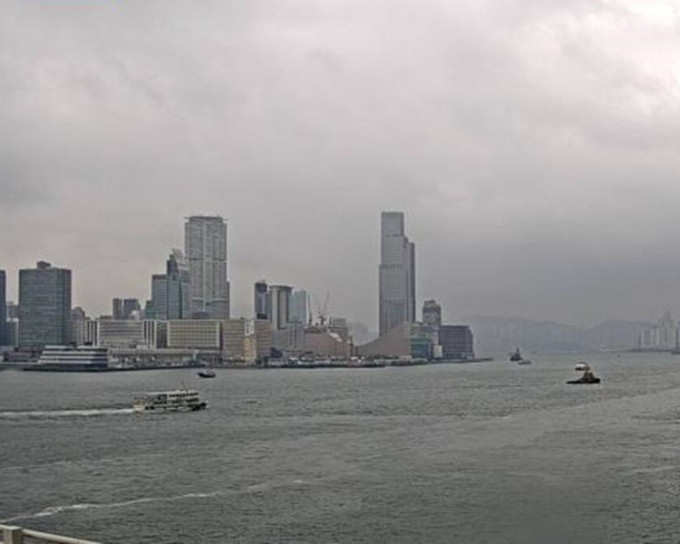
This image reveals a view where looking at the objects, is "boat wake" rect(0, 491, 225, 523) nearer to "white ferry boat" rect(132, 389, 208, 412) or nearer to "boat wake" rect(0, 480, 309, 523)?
"boat wake" rect(0, 480, 309, 523)

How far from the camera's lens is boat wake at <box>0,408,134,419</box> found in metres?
66.2

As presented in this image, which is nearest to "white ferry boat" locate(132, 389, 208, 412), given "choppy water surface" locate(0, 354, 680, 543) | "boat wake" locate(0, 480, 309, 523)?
"choppy water surface" locate(0, 354, 680, 543)

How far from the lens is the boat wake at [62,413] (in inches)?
2606

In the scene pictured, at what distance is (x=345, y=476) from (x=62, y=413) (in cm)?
3864

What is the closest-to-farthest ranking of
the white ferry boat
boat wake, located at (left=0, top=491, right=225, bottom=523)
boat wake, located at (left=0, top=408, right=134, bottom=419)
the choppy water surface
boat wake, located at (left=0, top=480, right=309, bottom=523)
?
the choppy water surface → boat wake, located at (left=0, top=491, right=225, bottom=523) → boat wake, located at (left=0, top=480, right=309, bottom=523) → boat wake, located at (left=0, top=408, right=134, bottom=419) → the white ferry boat

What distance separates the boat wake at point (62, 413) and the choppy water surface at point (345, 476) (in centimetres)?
43

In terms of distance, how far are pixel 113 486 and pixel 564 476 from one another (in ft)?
52.8

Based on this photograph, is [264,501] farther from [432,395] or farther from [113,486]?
[432,395]

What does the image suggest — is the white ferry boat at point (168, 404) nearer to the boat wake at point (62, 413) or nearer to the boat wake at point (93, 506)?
the boat wake at point (62, 413)

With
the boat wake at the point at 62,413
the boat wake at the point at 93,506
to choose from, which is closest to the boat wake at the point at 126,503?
the boat wake at the point at 93,506

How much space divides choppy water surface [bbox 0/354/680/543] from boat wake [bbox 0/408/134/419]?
1.41ft

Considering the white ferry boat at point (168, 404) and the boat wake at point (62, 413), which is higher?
the white ferry boat at point (168, 404)

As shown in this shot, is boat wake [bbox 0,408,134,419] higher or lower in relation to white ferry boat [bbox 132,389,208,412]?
lower

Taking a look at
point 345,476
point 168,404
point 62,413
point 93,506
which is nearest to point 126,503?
point 93,506
